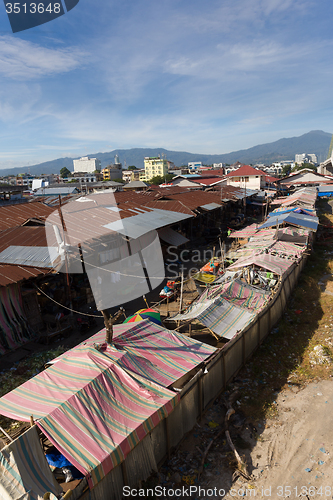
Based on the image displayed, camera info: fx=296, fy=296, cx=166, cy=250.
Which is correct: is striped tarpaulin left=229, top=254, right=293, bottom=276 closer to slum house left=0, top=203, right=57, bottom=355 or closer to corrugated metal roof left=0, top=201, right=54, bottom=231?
slum house left=0, top=203, right=57, bottom=355

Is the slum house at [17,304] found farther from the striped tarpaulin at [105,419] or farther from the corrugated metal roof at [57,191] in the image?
the corrugated metal roof at [57,191]

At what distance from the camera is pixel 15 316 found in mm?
10547

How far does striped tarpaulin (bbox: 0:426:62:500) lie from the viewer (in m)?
3.89

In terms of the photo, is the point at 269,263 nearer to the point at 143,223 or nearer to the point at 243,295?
the point at 243,295

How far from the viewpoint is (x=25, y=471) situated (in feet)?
13.2

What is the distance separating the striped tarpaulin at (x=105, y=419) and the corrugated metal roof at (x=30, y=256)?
269 inches

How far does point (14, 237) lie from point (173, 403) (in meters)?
11.8

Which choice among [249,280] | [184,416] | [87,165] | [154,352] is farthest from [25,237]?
[87,165]

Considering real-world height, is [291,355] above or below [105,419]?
below

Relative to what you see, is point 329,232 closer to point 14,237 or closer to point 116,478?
point 14,237

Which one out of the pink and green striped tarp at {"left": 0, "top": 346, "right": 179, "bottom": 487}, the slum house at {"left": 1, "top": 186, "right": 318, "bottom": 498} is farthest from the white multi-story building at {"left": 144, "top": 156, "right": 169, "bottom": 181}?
the pink and green striped tarp at {"left": 0, "top": 346, "right": 179, "bottom": 487}

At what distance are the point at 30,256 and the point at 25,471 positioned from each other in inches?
356

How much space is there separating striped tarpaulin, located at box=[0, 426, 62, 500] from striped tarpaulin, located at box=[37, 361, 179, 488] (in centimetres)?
33

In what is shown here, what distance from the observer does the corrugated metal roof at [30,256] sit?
11406mm
